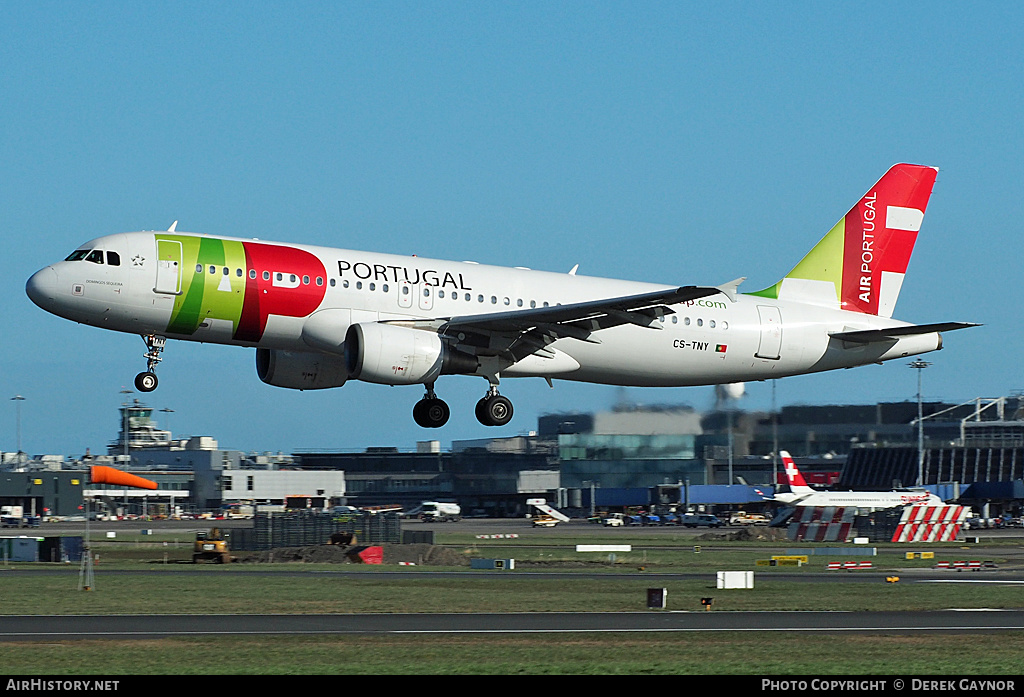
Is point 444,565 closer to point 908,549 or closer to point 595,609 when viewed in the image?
point 595,609

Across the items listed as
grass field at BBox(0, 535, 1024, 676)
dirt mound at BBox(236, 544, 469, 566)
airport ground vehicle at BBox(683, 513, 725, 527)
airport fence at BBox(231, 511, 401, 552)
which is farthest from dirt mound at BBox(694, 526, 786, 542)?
dirt mound at BBox(236, 544, 469, 566)

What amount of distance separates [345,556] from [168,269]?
965 inches

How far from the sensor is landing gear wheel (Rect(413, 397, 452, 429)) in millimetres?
39062

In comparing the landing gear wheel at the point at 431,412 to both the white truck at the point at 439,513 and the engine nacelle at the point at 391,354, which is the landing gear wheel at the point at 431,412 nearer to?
the engine nacelle at the point at 391,354

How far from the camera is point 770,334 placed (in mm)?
41938

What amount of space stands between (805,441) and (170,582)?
49456 millimetres

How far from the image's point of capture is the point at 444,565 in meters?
55.5

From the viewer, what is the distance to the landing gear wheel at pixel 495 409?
39.4m

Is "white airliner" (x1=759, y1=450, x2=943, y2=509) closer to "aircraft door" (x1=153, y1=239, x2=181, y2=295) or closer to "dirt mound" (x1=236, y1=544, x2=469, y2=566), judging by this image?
"dirt mound" (x1=236, y1=544, x2=469, y2=566)

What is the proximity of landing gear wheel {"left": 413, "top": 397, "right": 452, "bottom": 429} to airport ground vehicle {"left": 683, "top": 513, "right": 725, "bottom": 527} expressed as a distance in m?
60.7

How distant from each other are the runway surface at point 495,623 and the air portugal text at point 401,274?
930 centimetres

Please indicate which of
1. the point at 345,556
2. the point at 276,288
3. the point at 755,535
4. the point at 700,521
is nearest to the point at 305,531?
the point at 345,556

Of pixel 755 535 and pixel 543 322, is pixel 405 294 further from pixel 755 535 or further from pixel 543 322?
pixel 755 535

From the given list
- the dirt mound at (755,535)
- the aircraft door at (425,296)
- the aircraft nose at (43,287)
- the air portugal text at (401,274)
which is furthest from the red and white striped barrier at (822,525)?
the aircraft nose at (43,287)
